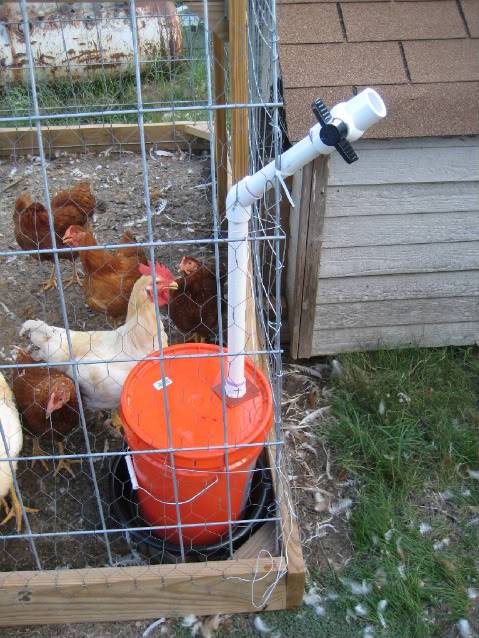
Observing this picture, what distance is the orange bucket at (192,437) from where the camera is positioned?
5.33 ft

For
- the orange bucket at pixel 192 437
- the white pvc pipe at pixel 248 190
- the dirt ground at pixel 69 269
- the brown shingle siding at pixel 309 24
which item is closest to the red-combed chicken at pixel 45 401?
the dirt ground at pixel 69 269

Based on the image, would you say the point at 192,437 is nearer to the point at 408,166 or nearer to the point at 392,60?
the point at 408,166

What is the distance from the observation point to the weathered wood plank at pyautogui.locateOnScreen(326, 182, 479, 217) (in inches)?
91.8

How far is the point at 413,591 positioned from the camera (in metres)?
1.91

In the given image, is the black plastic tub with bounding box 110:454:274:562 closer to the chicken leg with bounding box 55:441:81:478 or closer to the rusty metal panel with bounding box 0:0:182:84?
the chicken leg with bounding box 55:441:81:478

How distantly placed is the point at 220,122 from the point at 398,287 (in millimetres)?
1209

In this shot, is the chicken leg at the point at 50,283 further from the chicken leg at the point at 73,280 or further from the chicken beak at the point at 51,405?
the chicken beak at the point at 51,405

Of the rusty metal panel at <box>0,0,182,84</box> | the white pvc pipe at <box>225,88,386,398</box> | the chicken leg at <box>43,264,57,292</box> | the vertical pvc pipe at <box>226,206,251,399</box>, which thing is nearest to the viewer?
the white pvc pipe at <box>225,88,386,398</box>

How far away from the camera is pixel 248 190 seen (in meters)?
1.32

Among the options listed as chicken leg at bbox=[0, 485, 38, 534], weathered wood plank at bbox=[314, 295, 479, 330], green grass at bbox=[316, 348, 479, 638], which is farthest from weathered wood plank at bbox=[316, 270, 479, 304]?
chicken leg at bbox=[0, 485, 38, 534]

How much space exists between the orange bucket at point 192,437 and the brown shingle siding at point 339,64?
1053mm

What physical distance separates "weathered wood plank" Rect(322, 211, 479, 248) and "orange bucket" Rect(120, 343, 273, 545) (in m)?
0.82

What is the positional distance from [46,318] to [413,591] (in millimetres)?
2041

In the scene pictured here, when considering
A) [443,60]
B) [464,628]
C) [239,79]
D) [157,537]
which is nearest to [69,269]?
[239,79]
